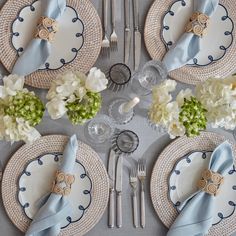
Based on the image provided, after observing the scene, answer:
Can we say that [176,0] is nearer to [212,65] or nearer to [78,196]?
[212,65]

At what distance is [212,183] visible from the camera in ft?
3.41

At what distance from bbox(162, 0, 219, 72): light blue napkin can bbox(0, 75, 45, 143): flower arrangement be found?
38 cm

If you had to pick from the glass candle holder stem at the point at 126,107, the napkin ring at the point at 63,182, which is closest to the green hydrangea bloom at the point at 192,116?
the glass candle holder stem at the point at 126,107

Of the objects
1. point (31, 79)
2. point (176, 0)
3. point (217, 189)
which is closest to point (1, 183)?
point (31, 79)

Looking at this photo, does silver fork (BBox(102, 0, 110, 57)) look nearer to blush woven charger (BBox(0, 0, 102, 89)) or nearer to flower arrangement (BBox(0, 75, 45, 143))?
blush woven charger (BBox(0, 0, 102, 89))

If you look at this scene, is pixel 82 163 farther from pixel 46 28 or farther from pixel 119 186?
pixel 46 28

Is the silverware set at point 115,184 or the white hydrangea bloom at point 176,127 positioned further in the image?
the silverware set at point 115,184

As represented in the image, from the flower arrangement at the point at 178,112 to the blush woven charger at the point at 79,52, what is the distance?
0.80ft

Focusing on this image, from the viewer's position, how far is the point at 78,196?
1031 millimetres

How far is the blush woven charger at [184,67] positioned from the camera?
1.08 meters

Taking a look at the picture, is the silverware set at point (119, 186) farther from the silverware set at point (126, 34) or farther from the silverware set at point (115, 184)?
the silverware set at point (126, 34)

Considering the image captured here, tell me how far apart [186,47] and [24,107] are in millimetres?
461

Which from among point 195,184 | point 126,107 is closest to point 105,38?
point 126,107

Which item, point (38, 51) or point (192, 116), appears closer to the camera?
point (192, 116)
